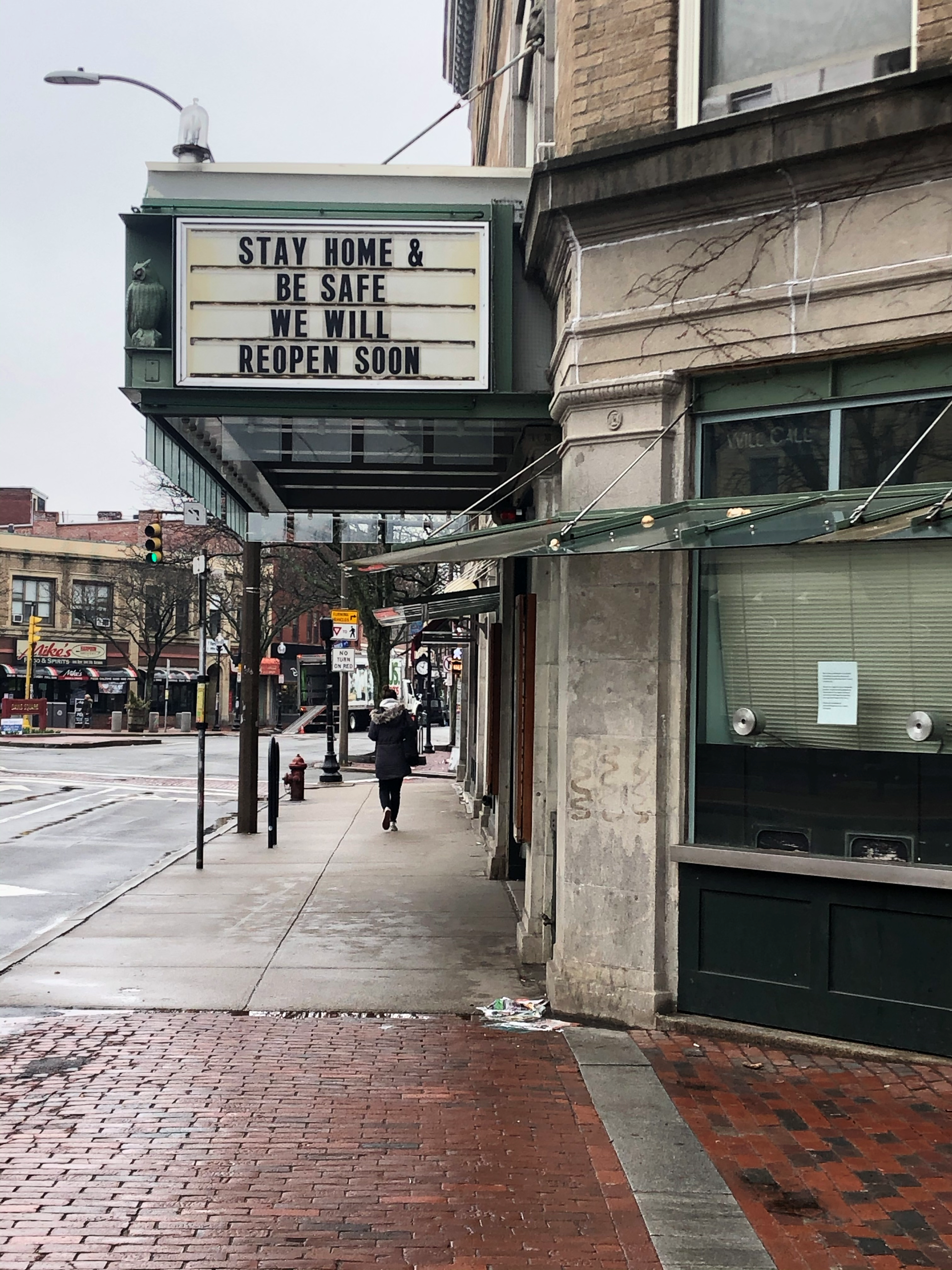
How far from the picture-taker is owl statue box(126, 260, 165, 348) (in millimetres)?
8305

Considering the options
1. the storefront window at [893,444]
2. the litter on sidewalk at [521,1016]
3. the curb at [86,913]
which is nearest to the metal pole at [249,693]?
the curb at [86,913]

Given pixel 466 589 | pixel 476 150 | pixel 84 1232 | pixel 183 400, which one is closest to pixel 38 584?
pixel 476 150

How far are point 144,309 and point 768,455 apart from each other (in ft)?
14.5

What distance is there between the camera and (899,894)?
20.9ft

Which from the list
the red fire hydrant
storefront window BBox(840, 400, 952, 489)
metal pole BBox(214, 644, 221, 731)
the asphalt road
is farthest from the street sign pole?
metal pole BBox(214, 644, 221, 731)

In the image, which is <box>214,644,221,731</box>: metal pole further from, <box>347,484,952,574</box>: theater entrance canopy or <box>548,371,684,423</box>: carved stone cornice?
<box>347,484,952,574</box>: theater entrance canopy

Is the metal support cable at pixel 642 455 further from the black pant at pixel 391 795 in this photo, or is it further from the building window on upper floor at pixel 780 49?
the black pant at pixel 391 795

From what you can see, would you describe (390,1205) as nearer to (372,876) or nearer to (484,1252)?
(484,1252)

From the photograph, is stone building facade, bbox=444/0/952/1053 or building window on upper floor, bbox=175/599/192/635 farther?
building window on upper floor, bbox=175/599/192/635

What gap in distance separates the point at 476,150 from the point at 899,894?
20317 mm

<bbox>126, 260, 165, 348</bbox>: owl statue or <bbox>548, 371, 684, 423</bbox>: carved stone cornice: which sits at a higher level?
<bbox>126, 260, 165, 348</bbox>: owl statue

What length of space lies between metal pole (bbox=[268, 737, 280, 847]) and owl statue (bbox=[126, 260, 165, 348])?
7.76m

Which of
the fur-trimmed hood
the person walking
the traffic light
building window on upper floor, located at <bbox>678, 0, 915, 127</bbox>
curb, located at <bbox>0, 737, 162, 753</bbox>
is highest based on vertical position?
building window on upper floor, located at <bbox>678, 0, 915, 127</bbox>

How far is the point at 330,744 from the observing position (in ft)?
89.3
